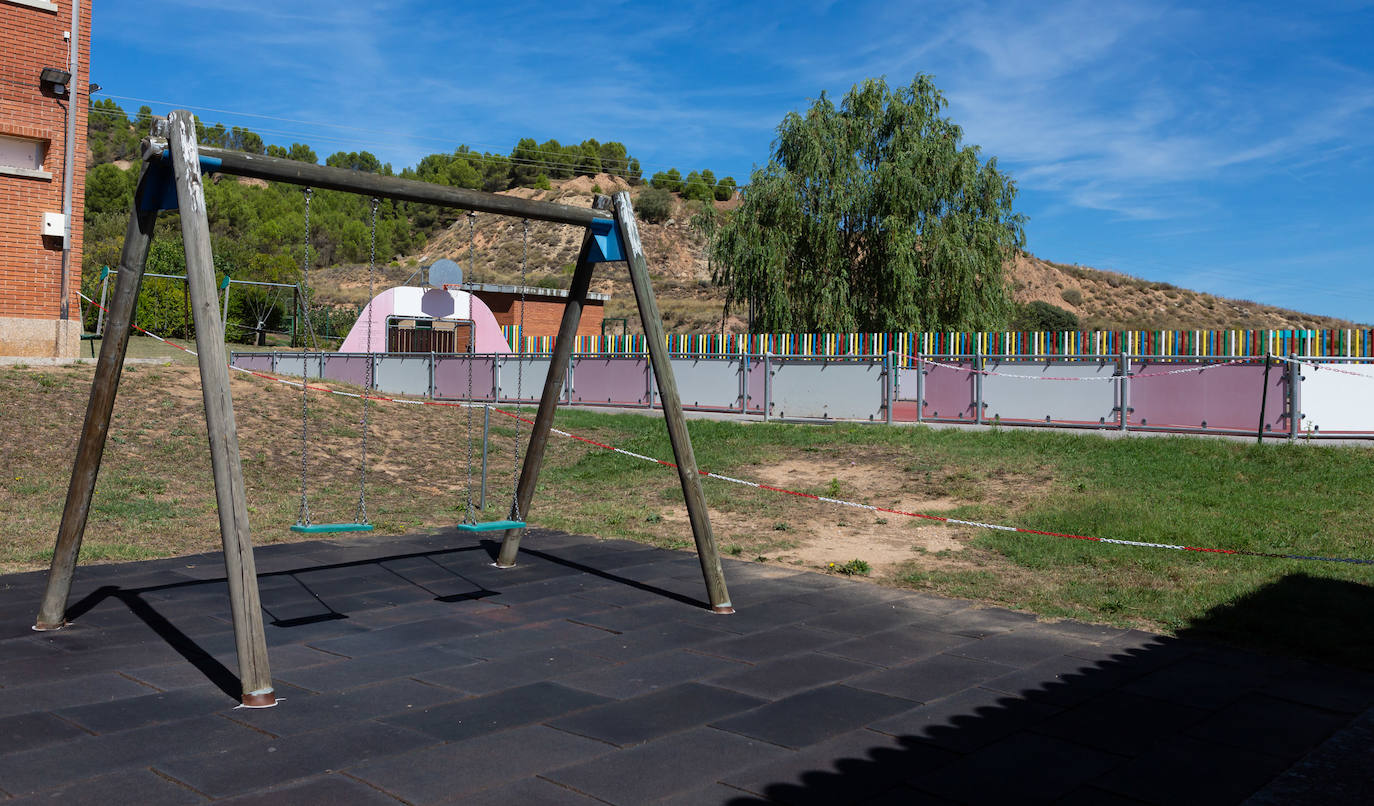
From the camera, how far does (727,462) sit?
1595 centimetres

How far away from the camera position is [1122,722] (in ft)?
15.1

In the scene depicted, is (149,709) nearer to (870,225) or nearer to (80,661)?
(80,661)

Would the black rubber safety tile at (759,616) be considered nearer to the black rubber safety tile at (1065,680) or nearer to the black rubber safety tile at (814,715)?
the black rubber safety tile at (814,715)

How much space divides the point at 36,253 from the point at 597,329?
3352 centimetres

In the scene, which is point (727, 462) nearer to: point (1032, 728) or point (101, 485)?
point (101, 485)

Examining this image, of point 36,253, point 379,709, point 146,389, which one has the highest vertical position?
point 36,253

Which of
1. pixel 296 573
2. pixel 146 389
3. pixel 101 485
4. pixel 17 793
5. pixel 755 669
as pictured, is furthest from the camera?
pixel 146 389

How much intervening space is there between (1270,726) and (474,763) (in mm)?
3453

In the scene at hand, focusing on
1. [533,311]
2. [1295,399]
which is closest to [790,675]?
[1295,399]

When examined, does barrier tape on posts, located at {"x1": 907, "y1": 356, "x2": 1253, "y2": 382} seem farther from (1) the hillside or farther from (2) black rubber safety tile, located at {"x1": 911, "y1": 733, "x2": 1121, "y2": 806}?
(1) the hillside

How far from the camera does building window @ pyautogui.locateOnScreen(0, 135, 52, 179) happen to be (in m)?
18.8

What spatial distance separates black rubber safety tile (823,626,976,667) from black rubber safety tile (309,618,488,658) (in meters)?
2.22

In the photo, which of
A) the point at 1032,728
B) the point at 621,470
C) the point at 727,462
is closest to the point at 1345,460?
the point at 727,462

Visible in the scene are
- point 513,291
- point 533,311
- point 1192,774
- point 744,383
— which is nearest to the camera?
point 1192,774
